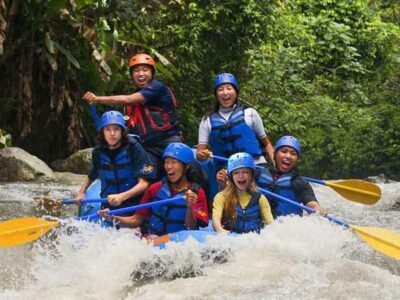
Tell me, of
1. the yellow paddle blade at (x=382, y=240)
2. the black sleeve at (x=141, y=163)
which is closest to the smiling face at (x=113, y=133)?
the black sleeve at (x=141, y=163)

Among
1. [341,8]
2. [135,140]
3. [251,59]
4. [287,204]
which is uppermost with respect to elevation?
[341,8]

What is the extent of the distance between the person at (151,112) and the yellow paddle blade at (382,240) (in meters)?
1.55

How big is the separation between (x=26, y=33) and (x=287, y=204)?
548 cm

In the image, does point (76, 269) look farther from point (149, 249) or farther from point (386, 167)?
point (386, 167)

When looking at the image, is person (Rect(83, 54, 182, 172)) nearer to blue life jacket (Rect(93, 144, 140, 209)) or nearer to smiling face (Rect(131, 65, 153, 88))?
smiling face (Rect(131, 65, 153, 88))

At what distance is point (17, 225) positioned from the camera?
511 centimetres

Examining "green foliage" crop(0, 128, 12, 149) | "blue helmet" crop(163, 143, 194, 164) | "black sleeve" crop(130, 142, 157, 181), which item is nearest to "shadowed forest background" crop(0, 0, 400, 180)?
"green foliage" crop(0, 128, 12, 149)

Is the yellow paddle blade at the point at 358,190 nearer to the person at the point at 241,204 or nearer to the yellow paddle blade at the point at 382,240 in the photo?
the yellow paddle blade at the point at 382,240

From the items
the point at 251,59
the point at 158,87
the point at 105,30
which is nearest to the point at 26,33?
the point at 105,30

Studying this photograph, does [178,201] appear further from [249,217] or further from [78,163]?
[78,163]

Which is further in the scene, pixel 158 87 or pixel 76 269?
pixel 158 87

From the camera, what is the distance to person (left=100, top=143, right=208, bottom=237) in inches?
200

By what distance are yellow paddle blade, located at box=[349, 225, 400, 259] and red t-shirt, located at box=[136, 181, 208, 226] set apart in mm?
1033

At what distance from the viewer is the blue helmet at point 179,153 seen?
507 cm
